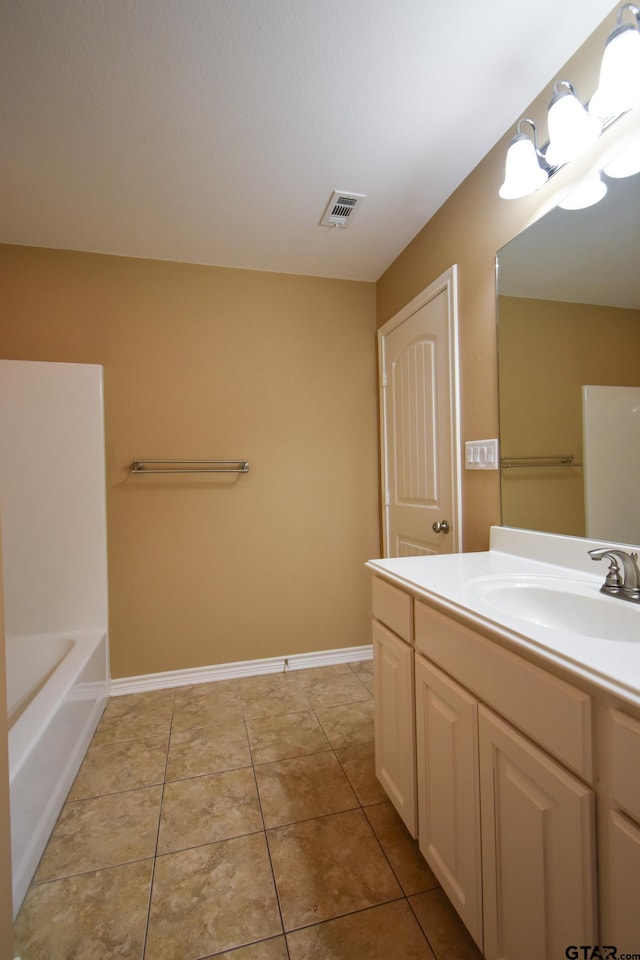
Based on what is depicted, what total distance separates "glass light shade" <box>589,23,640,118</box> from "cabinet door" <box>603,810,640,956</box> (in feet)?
4.74

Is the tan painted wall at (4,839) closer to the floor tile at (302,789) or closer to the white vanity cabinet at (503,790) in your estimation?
the floor tile at (302,789)

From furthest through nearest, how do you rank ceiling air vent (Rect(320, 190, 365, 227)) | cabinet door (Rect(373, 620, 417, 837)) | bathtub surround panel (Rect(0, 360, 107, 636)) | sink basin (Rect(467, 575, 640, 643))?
bathtub surround panel (Rect(0, 360, 107, 636)) → ceiling air vent (Rect(320, 190, 365, 227)) → cabinet door (Rect(373, 620, 417, 837)) → sink basin (Rect(467, 575, 640, 643))

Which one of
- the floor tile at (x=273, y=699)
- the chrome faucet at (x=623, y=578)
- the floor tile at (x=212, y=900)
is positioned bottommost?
the floor tile at (x=273, y=699)

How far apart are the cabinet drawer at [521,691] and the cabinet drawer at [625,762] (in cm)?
4

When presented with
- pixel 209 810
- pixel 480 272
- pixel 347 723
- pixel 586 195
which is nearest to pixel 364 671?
pixel 347 723

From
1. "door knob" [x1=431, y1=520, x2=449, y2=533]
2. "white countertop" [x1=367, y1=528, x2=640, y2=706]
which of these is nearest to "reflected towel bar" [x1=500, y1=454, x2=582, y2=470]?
"white countertop" [x1=367, y1=528, x2=640, y2=706]

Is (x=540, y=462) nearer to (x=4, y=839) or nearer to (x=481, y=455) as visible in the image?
(x=481, y=455)

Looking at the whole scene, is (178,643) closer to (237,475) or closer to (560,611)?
(237,475)

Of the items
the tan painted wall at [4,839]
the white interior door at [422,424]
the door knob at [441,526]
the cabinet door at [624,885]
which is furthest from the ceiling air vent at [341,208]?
the cabinet door at [624,885]

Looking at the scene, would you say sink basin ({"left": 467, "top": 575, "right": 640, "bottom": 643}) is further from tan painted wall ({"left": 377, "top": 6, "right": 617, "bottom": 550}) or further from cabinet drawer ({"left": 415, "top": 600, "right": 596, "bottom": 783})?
tan painted wall ({"left": 377, "top": 6, "right": 617, "bottom": 550})

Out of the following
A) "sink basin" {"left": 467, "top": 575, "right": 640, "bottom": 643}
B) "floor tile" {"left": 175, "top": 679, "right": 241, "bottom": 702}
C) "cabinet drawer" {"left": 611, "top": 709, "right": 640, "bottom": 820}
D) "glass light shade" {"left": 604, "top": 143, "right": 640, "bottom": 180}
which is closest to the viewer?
"cabinet drawer" {"left": 611, "top": 709, "right": 640, "bottom": 820}

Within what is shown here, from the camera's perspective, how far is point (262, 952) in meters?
0.93

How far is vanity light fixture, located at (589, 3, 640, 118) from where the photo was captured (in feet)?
2.99

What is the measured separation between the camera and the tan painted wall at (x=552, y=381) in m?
1.08
